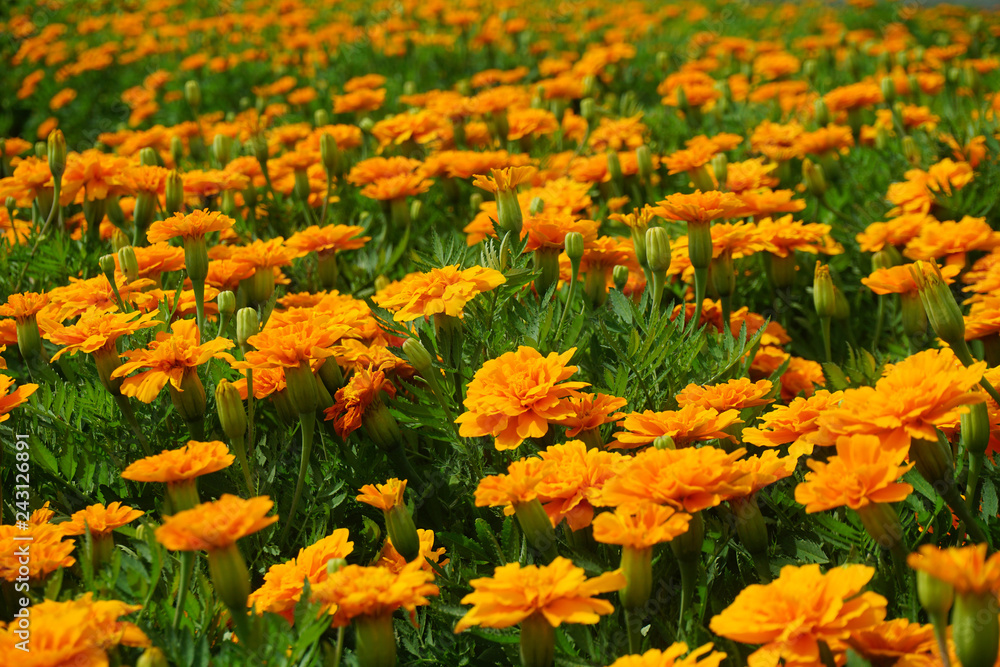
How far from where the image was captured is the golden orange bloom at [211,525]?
1.00 metres

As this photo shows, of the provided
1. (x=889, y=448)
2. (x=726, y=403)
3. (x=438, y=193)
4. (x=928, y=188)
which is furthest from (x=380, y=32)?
(x=889, y=448)

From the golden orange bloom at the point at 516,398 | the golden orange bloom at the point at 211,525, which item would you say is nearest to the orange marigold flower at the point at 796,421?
the golden orange bloom at the point at 516,398

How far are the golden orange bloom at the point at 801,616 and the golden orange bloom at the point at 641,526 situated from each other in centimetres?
12

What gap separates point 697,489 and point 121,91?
5597 millimetres

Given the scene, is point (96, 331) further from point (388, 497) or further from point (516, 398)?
point (516, 398)

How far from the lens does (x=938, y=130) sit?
315 centimetres

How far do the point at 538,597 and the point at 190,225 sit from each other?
112cm

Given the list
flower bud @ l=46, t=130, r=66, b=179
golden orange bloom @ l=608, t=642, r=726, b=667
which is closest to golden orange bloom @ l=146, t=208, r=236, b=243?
flower bud @ l=46, t=130, r=66, b=179

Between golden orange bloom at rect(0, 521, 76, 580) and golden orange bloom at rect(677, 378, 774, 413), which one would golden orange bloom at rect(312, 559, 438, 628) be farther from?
golden orange bloom at rect(677, 378, 774, 413)

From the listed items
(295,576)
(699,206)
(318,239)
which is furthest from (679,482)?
(318,239)

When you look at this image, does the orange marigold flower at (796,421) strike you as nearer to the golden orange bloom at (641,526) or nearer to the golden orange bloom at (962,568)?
the golden orange bloom at (641,526)

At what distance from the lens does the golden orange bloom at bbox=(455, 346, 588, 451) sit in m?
1.30

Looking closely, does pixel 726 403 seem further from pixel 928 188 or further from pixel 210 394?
pixel 928 188

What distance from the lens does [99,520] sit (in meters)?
1.29
